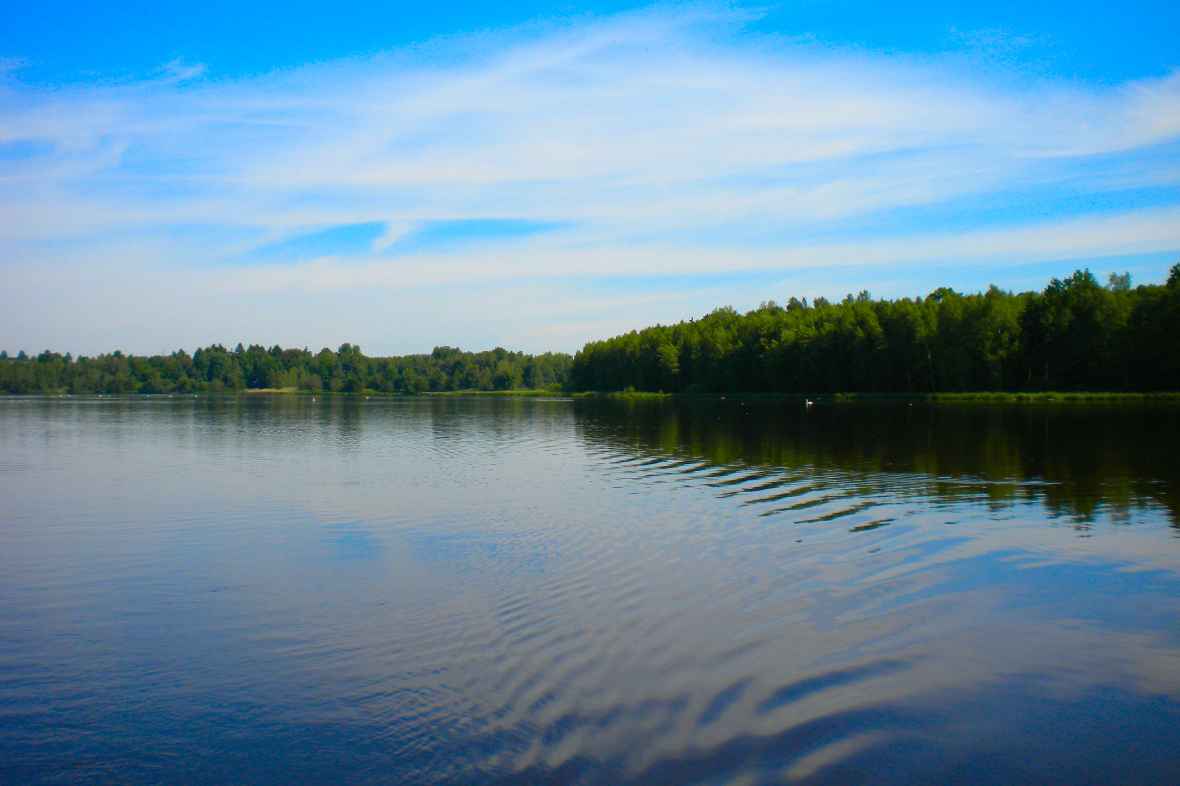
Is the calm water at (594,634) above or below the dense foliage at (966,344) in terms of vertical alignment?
below

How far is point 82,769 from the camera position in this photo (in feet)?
24.3

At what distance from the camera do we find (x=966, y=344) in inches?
4186

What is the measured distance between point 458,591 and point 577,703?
200 inches

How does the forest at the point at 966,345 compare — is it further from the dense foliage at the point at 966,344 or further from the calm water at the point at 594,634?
the calm water at the point at 594,634

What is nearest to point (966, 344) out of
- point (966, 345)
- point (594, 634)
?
point (966, 345)

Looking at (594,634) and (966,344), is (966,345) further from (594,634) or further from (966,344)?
(594,634)

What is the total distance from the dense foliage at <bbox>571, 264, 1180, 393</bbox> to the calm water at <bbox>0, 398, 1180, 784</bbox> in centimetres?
8360

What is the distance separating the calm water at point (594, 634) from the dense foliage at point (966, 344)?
8360cm

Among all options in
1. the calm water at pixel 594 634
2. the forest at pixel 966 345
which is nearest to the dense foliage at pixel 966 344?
the forest at pixel 966 345

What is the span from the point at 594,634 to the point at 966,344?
107917mm

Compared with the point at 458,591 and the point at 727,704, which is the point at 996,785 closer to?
the point at 727,704

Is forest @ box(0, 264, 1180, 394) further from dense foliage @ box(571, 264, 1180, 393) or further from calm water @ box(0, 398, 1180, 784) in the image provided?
calm water @ box(0, 398, 1180, 784)

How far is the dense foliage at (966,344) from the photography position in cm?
9469

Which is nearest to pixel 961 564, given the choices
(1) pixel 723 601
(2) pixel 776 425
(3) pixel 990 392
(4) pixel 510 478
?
(1) pixel 723 601
